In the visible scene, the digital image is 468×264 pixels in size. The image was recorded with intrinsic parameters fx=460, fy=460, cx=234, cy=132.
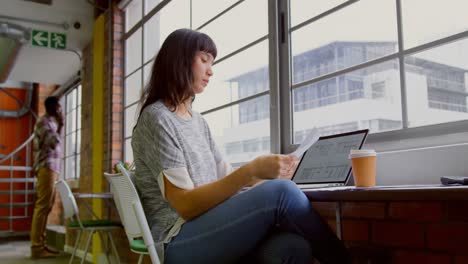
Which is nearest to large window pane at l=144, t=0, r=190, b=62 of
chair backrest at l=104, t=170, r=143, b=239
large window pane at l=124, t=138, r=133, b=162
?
large window pane at l=124, t=138, r=133, b=162

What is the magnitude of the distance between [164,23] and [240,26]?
125 cm

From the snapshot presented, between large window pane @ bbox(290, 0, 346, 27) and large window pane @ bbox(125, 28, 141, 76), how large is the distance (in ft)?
7.47

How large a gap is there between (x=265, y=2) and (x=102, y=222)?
2.04m

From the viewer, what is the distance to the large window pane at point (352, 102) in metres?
1.77

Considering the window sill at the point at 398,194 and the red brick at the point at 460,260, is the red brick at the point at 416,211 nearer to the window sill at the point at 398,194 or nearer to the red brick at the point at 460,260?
the red brick at the point at 460,260

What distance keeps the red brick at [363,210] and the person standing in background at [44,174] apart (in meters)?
4.11

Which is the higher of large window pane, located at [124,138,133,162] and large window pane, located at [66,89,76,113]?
large window pane, located at [66,89,76,113]

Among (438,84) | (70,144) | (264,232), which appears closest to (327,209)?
(438,84)

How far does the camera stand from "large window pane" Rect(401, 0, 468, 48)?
1555 mm

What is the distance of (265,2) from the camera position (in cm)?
253

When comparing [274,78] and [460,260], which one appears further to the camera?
[274,78]

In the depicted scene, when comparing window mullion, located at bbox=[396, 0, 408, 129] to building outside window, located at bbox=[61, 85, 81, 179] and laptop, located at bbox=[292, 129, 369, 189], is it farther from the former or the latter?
building outside window, located at bbox=[61, 85, 81, 179]

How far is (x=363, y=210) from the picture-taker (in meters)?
1.74

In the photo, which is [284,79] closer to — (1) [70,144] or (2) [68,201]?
(2) [68,201]
